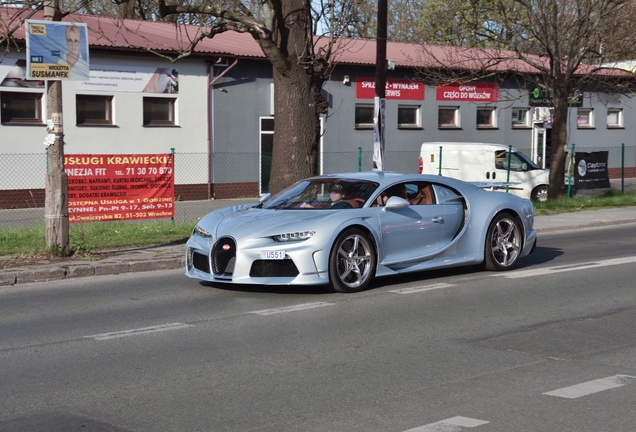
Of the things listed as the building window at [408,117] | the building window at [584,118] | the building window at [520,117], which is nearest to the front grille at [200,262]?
the building window at [408,117]

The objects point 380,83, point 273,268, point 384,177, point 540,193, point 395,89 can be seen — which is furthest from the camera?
point 395,89

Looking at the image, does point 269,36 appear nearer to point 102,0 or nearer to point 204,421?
point 204,421

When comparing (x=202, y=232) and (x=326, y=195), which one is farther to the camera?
(x=326, y=195)

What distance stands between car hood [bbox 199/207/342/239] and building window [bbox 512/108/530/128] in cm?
2661

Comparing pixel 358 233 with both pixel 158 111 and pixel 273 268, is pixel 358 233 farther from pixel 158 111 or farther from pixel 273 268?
pixel 158 111

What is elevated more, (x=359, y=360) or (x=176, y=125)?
(x=176, y=125)

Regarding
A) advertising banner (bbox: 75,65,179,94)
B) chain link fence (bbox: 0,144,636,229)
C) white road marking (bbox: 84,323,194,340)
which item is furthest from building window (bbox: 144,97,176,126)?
white road marking (bbox: 84,323,194,340)

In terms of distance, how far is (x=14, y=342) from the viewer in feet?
24.1

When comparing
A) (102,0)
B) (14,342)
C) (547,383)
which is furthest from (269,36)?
(102,0)

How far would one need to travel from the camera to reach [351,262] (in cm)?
961

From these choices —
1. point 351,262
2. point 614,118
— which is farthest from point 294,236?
point 614,118

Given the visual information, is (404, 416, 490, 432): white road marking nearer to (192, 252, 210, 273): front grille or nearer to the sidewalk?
(192, 252, 210, 273): front grille

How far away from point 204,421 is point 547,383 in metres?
2.43

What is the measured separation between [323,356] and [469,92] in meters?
27.7
